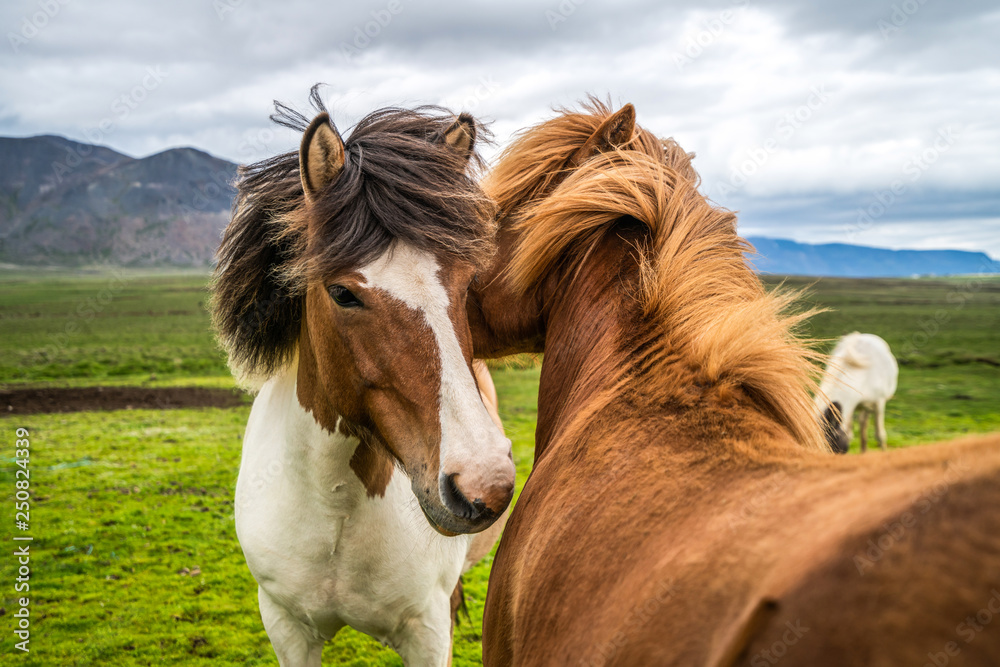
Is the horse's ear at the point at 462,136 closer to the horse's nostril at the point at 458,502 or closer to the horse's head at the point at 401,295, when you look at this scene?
the horse's head at the point at 401,295

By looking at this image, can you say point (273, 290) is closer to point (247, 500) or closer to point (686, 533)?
point (247, 500)

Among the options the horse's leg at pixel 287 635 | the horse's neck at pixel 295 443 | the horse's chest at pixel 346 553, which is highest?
the horse's neck at pixel 295 443

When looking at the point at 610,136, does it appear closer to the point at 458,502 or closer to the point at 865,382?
the point at 458,502

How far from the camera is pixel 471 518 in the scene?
1.63 metres

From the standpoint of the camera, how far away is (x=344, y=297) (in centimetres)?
192

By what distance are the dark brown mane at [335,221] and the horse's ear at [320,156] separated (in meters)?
0.04

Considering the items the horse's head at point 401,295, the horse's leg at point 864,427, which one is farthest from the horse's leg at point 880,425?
the horse's head at point 401,295

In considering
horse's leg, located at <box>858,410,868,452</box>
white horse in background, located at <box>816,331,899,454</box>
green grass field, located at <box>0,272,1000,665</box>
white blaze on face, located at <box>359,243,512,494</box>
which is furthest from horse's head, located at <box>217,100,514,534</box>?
horse's leg, located at <box>858,410,868,452</box>

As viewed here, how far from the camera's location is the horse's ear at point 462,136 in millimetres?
2314

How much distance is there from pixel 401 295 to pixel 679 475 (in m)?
1.03

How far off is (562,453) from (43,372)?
24.4m

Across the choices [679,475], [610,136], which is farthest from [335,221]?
[679,475]

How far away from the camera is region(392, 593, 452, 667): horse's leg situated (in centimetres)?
277

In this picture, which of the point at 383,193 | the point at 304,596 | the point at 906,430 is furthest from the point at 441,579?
the point at 906,430
